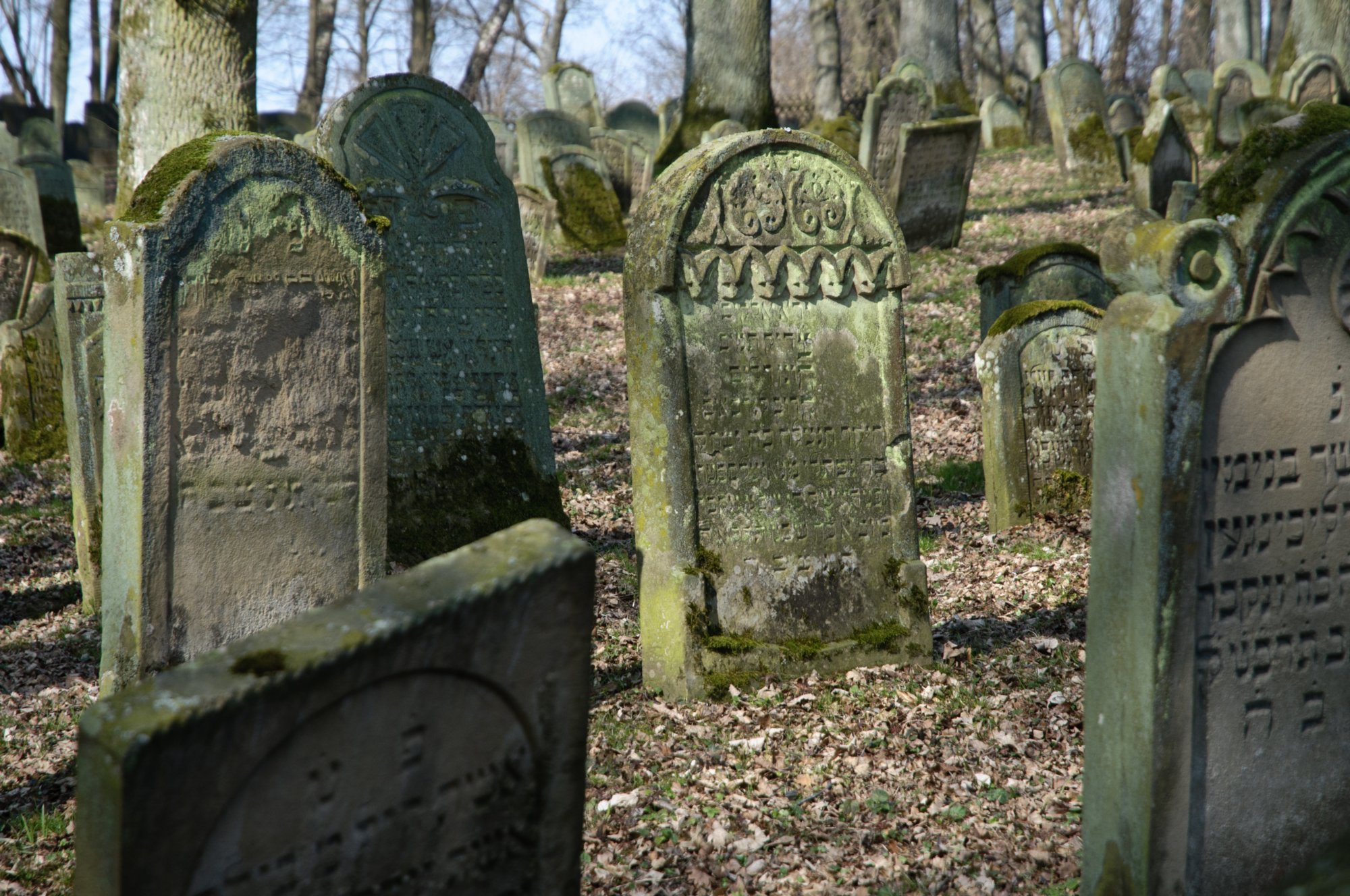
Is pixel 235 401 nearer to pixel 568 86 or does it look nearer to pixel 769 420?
pixel 769 420

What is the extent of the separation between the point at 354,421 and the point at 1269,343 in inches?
141

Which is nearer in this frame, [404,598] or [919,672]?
[404,598]

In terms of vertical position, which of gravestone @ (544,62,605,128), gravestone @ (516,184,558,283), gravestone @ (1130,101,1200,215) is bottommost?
gravestone @ (516,184,558,283)

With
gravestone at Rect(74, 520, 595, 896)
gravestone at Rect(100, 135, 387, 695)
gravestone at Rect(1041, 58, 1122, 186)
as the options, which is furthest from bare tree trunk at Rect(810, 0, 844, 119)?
gravestone at Rect(74, 520, 595, 896)

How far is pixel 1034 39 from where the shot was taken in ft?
122

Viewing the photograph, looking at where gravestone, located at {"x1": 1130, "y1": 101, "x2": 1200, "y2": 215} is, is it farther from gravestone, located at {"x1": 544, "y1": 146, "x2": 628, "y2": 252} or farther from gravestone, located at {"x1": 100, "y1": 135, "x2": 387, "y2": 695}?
gravestone, located at {"x1": 100, "y1": 135, "x2": 387, "y2": 695}

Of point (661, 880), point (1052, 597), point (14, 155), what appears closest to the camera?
point (661, 880)

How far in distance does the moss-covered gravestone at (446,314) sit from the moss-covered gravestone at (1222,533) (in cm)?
495

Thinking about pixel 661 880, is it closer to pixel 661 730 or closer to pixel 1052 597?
pixel 661 730

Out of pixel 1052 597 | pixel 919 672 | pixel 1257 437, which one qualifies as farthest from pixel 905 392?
pixel 1257 437

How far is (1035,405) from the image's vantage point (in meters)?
7.77

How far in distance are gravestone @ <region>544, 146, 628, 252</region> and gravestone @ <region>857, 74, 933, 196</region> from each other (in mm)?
3987

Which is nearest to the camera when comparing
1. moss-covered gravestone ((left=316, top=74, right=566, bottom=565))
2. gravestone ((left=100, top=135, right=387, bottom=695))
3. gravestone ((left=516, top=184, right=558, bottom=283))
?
gravestone ((left=100, top=135, right=387, bottom=695))

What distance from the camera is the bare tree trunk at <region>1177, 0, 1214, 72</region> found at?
151 feet
